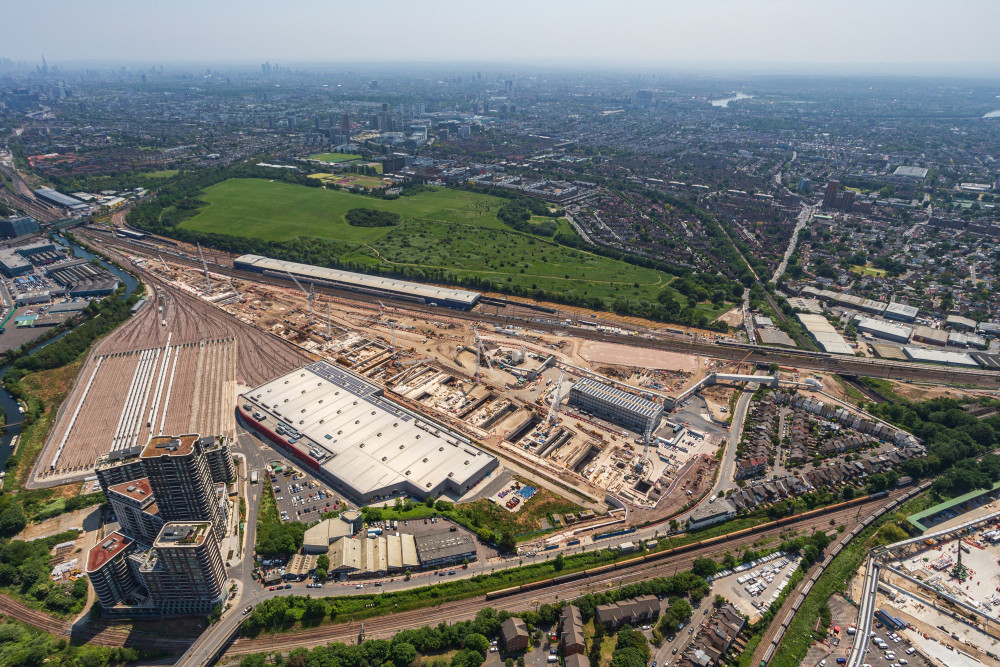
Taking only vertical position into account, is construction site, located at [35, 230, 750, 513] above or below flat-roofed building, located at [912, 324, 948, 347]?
below

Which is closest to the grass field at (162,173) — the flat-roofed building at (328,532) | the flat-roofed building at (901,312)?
the flat-roofed building at (328,532)

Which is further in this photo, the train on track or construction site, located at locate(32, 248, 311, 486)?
construction site, located at locate(32, 248, 311, 486)

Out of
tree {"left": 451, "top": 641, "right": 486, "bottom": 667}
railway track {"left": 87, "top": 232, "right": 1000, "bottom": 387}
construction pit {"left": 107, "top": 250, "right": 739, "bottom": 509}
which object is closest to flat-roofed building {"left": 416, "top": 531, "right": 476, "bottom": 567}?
tree {"left": 451, "top": 641, "right": 486, "bottom": 667}

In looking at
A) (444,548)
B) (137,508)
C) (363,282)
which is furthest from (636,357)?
(137,508)

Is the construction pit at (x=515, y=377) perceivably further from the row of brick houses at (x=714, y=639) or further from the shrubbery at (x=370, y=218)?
the shrubbery at (x=370, y=218)

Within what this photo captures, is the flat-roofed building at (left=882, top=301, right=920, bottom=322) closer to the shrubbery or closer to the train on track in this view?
the train on track

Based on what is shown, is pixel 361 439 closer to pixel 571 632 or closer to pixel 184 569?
pixel 184 569

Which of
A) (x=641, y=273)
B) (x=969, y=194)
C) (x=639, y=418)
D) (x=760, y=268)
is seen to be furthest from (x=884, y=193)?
(x=639, y=418)
